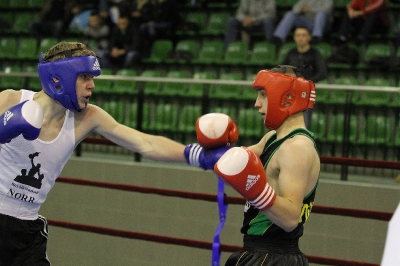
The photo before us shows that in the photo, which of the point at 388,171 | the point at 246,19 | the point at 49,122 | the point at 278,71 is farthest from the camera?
the point at 246,19

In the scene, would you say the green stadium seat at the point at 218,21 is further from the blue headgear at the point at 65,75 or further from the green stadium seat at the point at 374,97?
the blue headgear at the point at 65,75

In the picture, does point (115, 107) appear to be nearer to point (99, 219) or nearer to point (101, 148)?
point (101, 148)

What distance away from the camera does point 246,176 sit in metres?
2.63

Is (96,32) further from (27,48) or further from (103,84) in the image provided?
(103,84)

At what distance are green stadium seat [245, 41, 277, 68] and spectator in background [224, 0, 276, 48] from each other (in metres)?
0.20

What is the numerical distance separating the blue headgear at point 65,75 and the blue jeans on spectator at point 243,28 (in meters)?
5.34

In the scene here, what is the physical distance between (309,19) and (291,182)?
5825mm

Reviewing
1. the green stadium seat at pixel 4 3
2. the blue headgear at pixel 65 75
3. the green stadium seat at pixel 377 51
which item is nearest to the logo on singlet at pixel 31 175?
the blue headgear at pixel 65 75

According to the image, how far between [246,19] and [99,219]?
11.3ft

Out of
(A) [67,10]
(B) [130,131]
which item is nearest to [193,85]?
(A) [67,10]

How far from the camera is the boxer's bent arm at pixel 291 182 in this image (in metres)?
2.71

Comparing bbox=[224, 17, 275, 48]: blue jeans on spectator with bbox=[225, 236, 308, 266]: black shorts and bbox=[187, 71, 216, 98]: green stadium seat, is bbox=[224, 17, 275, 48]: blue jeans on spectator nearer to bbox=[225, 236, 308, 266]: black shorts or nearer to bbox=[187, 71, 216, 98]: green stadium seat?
bbox=[187, 71, 216, 98]: green stadium seat

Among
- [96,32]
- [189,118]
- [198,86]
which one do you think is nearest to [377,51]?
[198,86]

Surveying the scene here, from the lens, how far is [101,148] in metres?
7.73
